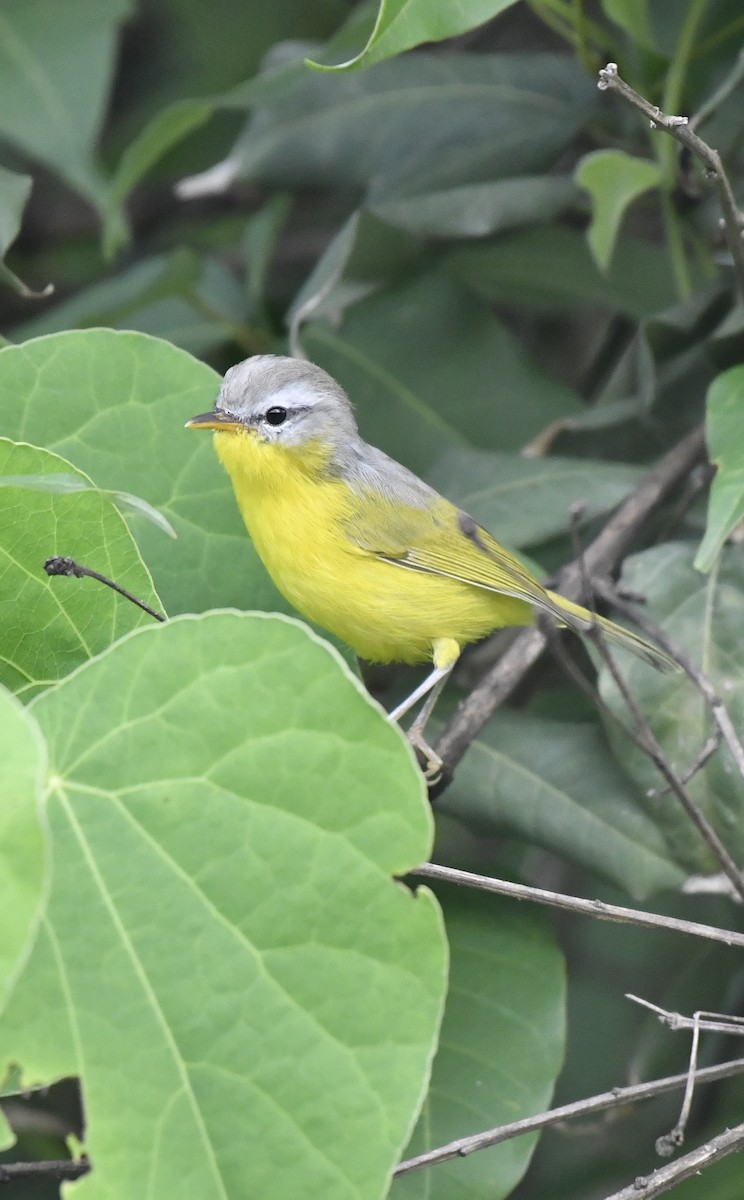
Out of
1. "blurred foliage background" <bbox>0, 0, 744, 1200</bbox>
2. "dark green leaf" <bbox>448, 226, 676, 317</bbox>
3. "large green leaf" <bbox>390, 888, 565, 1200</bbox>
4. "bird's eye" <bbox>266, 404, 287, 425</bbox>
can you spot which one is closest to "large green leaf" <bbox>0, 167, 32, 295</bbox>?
"blurred foliage background" <bbox>0, 0, 744, 1200</bbox>

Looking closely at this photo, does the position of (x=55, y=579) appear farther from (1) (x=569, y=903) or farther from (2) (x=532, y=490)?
(2) (x=532, y=490)

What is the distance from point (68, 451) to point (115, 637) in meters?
0.42

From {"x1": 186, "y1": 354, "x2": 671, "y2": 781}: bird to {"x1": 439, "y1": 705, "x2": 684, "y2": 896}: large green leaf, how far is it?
0.51ft

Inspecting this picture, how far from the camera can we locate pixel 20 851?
1.25 meters

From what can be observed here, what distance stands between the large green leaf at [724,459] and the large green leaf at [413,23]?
85cm

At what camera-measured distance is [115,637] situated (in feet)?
6.02

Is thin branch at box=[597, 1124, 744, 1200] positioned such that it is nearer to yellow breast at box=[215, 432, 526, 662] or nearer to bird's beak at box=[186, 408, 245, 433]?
yellow breast at box=[215, 432, 526, 662]

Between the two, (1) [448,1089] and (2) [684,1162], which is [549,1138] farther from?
(2) [684,1162]

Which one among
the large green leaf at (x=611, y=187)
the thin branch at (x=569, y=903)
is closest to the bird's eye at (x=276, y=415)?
the large green leaf at (x=611, y=187)

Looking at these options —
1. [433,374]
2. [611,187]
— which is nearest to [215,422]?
[611,187]

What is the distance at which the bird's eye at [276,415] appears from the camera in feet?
9.31

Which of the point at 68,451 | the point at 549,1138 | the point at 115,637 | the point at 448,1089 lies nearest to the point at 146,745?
the point at 115,637

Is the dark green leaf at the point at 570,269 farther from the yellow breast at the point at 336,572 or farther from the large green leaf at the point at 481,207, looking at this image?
the yellow breast at the point at 336,572

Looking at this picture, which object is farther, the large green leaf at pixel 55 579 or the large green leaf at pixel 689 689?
the large green leaf at pixel 689 689
